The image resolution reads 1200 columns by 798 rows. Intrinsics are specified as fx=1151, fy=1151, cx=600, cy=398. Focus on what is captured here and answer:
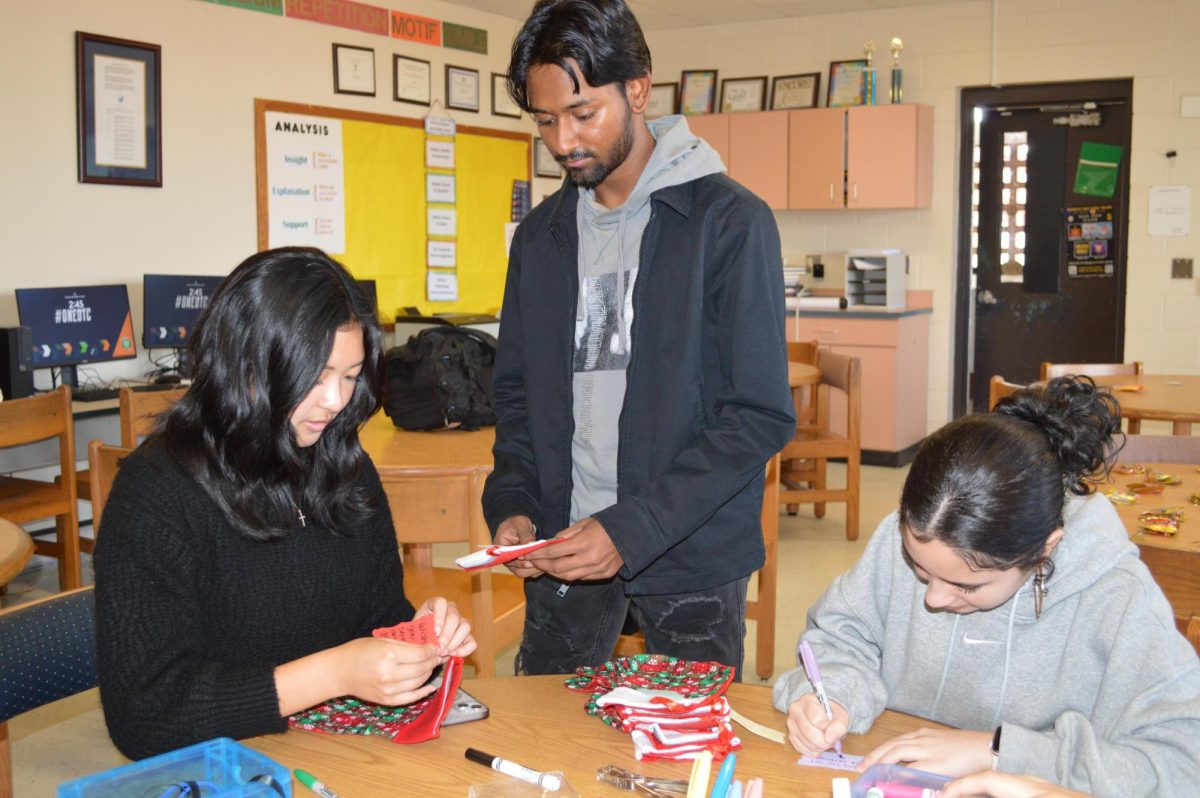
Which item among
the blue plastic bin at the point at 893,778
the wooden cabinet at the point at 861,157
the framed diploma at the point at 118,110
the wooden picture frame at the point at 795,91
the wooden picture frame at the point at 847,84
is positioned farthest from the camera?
the wooden picture frame at the point at 795,91

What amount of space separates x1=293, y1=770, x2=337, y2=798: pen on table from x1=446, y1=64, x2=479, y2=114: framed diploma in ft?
19.8

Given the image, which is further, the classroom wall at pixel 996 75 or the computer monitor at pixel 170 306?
the classroom wall at pixel 996 75

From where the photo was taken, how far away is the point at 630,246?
1.92 m

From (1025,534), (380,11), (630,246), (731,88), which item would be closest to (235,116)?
(380,11)

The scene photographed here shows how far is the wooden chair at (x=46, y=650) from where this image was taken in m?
1.48

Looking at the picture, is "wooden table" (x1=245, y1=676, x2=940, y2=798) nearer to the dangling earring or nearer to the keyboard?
the dangling earring

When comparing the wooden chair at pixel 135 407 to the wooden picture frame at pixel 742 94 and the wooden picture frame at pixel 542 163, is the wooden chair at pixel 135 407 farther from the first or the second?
the wooden picture frame at pixel 742 94

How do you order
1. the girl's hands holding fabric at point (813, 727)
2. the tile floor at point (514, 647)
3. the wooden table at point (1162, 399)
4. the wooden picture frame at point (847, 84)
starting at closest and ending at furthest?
the girl's hands holding fabric at point (813, 727) → the tile floor at point (514, 647) → the wooden table at point (1162, 399) → the wooden picture frame at point (847, 84)

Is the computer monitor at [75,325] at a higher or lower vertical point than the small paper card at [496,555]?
higher

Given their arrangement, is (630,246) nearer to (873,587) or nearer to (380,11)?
(873,587)

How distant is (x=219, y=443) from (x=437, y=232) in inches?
215

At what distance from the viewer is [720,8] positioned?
7254 millimetres

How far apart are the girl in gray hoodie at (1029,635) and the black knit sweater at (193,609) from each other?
617mm

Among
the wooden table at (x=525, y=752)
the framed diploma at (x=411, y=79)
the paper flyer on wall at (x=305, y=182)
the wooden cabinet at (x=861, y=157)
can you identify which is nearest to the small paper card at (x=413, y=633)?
the wooden table at (x=525, y=752)
